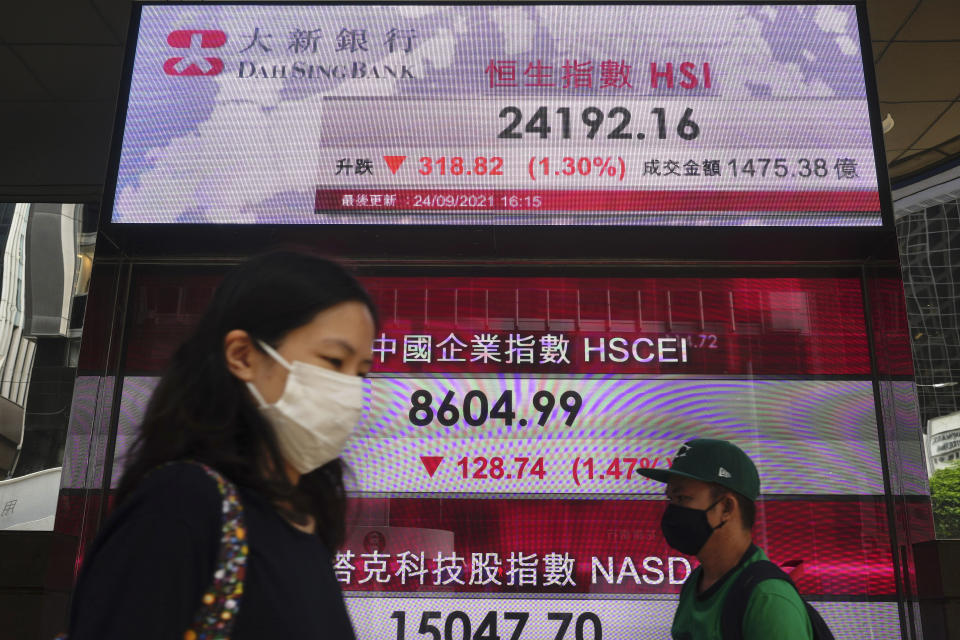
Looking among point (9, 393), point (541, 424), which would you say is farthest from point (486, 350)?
point (9, 393)

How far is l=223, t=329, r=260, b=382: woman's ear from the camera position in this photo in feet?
3.87

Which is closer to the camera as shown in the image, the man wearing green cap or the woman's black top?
the woman's black top

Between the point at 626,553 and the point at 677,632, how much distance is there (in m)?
0.57

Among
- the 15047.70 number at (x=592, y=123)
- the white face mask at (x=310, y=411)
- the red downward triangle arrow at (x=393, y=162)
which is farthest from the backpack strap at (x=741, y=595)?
the red downward triangle arrow at (x=393, y=162)

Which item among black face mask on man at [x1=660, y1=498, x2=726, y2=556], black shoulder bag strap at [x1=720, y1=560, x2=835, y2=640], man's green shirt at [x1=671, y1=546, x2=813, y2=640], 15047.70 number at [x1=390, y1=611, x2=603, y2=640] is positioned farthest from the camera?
15047.70 number at [x1=390, y1=611, x2=603, y2=640]

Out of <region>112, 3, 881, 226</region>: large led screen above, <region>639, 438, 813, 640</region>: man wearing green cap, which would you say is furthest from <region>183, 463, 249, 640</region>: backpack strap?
<region>112, 3, 881, 226</region>: large led screen above

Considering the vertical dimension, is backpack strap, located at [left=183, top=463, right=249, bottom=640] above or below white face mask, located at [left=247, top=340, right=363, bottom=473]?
below

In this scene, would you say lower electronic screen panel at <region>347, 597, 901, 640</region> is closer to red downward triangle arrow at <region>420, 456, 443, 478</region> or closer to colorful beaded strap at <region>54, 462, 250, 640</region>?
red downward triangle arrow at <region>420, 456, 443, 478</region>

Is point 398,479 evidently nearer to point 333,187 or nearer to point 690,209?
point 333,187

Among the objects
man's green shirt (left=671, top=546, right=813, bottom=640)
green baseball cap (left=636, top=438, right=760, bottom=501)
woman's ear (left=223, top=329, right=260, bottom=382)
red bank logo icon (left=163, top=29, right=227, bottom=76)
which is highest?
red bank logo icon (left=163, top=29, right=227, bottom=76)

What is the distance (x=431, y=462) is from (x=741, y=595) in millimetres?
1467

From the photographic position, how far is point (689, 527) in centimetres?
264

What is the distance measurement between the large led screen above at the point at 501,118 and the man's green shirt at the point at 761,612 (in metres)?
1.50

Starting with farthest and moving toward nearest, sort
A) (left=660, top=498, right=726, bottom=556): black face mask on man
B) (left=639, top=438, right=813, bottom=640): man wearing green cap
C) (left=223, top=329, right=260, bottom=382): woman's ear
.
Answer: (left=660, top=498, right=726, bottom=556): black face mask on man
(left=639, top=438, right=813, bottom=640): man wearing green cap
(left=223, top=329, right=260, bottom=382): woman's ear
